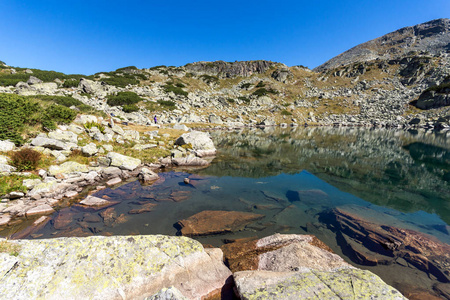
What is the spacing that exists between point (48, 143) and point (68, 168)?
372 cm

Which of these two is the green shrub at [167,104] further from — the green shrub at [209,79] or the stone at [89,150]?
the green shrub at [209,79]

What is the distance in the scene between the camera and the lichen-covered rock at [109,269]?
3672 millimetres

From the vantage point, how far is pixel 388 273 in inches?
250

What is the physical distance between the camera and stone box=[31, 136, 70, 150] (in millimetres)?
14711

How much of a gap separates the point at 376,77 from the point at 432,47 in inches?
3564

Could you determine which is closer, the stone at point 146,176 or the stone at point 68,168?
the stone at point 68,168

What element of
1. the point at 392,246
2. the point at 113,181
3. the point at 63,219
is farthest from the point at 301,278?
the point at 113,181

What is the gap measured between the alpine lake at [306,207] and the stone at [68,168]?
3.45m

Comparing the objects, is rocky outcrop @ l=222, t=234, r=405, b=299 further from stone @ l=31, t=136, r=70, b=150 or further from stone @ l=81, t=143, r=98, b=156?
stone @ l=31, t=136, r=70, b=150

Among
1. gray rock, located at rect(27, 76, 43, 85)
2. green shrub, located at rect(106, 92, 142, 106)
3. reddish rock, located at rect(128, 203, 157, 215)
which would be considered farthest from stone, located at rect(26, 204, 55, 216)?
gray rock, located at rect(27, 76, 43, 85)

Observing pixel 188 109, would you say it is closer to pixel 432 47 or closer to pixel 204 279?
pixel 204 279

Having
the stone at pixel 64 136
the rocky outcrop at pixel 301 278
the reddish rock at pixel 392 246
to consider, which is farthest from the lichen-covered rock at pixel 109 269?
the stone at pixel 64 136

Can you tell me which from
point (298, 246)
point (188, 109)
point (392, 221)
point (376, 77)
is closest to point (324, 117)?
point (376, 77)

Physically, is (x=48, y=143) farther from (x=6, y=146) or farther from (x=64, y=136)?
(x=64, y=136)
